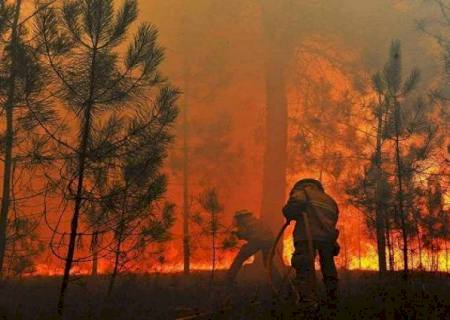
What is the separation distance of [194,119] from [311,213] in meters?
12.9

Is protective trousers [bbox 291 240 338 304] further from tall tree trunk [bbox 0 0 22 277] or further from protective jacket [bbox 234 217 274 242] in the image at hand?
tall tree trunk [bbox 0 0 22 277]

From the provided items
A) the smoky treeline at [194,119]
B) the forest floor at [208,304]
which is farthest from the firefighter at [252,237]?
the forest floor at [208,304]

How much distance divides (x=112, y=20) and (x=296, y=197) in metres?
3.11

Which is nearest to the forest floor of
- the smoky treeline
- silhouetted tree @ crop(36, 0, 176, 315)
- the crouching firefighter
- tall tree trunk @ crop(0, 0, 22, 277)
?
the crouching firefighter

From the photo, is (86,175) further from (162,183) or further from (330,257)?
(330,257)

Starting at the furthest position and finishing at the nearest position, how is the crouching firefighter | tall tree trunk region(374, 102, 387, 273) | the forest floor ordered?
tall tree trunk region(374, 102, 387, 273) → the crouching firefighter → the forest floor

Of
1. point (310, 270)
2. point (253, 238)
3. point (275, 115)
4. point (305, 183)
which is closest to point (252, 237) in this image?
point (253, 238)

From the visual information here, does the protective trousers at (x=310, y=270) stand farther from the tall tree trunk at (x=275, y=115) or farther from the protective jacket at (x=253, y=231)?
the tall tree trunk at (x=275, y=115)

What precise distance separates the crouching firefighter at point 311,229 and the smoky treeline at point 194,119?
1.72 meters

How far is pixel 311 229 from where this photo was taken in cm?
673

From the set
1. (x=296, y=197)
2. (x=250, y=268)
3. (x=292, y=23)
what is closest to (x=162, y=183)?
(x=296, y=197)

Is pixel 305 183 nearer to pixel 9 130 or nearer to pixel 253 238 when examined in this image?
pixel 253 238

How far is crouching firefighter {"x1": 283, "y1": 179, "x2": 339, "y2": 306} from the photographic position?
256 inches

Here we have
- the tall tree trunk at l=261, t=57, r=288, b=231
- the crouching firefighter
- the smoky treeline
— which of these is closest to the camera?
the smoky treeline
